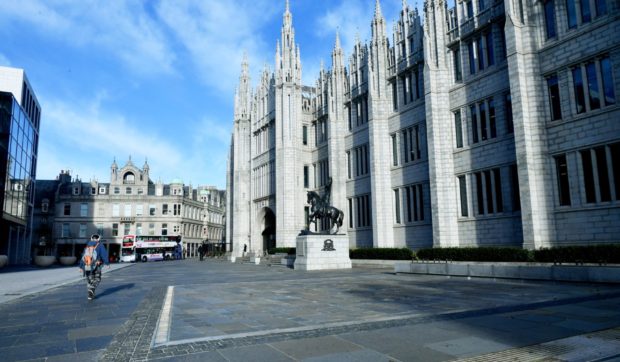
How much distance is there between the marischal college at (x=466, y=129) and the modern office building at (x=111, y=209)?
157 ft

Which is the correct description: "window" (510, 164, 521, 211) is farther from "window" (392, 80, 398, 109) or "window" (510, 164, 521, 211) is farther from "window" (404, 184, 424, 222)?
"window" (392, 80, 398, 109)

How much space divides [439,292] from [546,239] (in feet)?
39.5

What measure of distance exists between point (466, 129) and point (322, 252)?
12.9 meters

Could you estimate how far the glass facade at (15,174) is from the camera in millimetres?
40812

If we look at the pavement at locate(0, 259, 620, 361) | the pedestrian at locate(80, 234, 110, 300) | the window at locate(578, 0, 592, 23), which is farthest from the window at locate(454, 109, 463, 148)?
the pedestrian at locate(80, 234, 110, 300)

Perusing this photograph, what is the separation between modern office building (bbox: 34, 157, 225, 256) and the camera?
81062 mm

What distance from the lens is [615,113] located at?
65.3ft

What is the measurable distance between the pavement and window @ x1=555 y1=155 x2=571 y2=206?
416 inches

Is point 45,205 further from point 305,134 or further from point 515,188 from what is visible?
point 515,188

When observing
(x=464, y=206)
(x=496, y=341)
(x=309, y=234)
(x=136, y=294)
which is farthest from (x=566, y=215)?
(x=136, y=294)

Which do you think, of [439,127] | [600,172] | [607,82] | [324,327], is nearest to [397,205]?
[439,127]

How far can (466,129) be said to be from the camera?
2825 cm

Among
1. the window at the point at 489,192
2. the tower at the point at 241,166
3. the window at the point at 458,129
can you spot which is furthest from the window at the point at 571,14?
the tower at the point at 241,166

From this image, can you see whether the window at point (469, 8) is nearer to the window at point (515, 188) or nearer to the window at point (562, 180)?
the window at point (515, 188)
